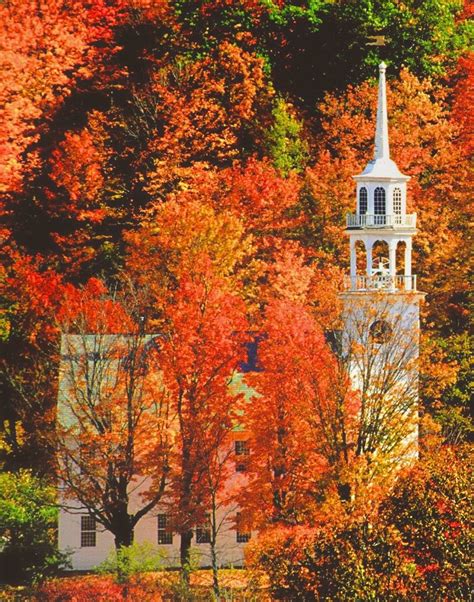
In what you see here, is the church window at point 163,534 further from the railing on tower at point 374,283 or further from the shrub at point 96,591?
the railing on tower at point 374,283

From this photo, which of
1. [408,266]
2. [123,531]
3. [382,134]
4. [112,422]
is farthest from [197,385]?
[382,134]

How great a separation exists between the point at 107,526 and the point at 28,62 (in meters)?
26.3

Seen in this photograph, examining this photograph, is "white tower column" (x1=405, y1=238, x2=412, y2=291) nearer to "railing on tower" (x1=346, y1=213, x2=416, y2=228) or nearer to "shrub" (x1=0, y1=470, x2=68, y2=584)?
"railing on tower" (x1=346, y1=213, x2=416, y2=228)

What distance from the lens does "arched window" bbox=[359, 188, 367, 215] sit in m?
85.6

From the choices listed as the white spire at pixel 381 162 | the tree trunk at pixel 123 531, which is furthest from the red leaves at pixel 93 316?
the white spire at pixel 381 162

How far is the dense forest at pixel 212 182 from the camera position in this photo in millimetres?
83625

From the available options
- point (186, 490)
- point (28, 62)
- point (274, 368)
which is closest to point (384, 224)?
point (274, 368)

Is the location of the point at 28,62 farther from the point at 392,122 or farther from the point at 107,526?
the point at 107,526

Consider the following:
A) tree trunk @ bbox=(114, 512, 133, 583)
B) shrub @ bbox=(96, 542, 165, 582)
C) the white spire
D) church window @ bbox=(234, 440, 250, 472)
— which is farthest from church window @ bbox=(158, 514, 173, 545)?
the white spire

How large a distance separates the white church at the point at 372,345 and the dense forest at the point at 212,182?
1.23 metres

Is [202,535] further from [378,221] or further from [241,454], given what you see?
[378,221]

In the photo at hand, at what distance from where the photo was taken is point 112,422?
268 ft

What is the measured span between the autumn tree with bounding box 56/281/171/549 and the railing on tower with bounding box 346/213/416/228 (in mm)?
10235

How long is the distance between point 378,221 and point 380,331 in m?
5.76
